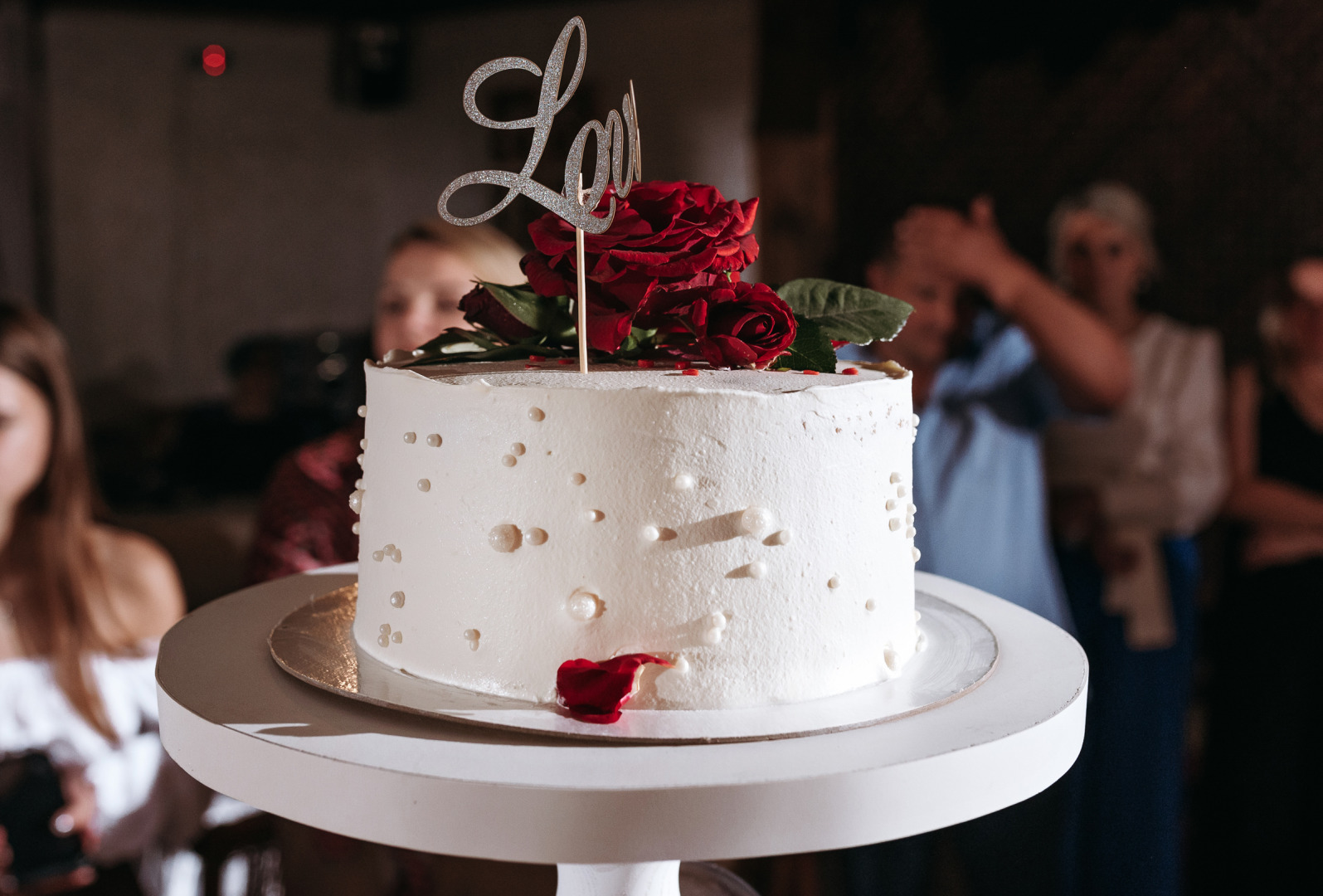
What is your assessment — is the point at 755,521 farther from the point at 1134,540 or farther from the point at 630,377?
the point at 1134,540

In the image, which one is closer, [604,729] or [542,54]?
[604,729]

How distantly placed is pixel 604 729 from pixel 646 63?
2212mm

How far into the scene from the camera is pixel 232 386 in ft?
9.29

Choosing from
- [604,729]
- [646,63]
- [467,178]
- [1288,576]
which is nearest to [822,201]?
[646,63]

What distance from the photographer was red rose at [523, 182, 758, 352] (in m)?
0.68

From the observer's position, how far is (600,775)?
0.52m

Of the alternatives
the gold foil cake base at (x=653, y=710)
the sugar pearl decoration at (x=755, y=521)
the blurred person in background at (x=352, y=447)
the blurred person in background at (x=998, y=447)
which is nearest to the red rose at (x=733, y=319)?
the sugar pearl decoration at (x=755, y=521)

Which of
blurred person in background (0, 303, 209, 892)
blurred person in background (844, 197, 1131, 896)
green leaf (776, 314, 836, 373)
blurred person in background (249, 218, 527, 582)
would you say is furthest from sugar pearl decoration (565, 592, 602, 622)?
blurred person in background (844, 197, 1131, 896)

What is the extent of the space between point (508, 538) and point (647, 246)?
0.21 metres

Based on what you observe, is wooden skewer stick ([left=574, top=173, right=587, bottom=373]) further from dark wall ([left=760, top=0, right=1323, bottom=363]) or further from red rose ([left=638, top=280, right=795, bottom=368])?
dark wall ([left=760, top=0, right=1323, bottom=363])

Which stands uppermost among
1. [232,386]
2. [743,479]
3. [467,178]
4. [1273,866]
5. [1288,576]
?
[467,178]

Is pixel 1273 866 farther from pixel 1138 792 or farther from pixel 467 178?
pixel 467 178

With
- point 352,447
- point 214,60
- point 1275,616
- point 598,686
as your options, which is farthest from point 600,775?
point 214,60

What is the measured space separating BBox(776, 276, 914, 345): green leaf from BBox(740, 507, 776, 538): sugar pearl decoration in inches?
6.8
